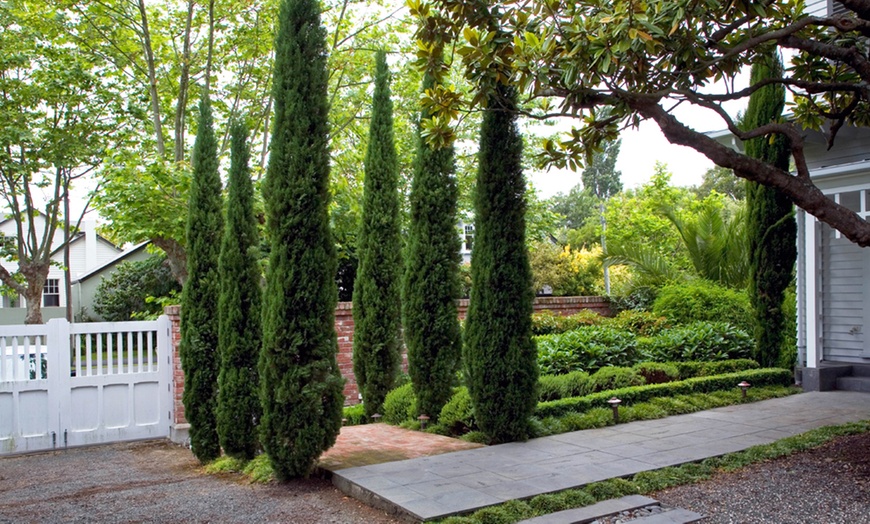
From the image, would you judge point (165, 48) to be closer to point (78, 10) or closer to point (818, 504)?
point (78, 10)

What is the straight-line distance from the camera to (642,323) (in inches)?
487

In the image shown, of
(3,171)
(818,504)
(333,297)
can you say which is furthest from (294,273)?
(3,171)

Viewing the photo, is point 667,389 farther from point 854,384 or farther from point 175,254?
point 175,254

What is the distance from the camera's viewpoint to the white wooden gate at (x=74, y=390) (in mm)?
8078

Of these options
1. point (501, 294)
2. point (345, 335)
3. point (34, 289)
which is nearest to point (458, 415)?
point (501, 294)

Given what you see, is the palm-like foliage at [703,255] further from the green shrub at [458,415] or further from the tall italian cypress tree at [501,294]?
the green shrub at [458,415]

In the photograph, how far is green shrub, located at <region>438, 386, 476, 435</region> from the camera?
290 inches

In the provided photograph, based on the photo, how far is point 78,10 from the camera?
34.3 feet

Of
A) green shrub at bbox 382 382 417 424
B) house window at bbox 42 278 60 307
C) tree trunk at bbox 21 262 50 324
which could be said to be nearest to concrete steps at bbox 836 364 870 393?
green shrub at bbox 382 382 417 424

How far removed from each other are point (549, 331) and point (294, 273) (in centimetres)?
777

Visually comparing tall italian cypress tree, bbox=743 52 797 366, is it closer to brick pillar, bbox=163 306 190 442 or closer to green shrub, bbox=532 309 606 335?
green shrub, bbox=532 309 606 335

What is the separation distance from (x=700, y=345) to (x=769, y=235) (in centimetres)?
193

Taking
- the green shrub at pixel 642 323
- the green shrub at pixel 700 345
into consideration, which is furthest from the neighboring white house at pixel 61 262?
the green shrub at pixel 700 345

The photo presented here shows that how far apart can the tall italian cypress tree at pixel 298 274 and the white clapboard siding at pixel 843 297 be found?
25.7 ft
